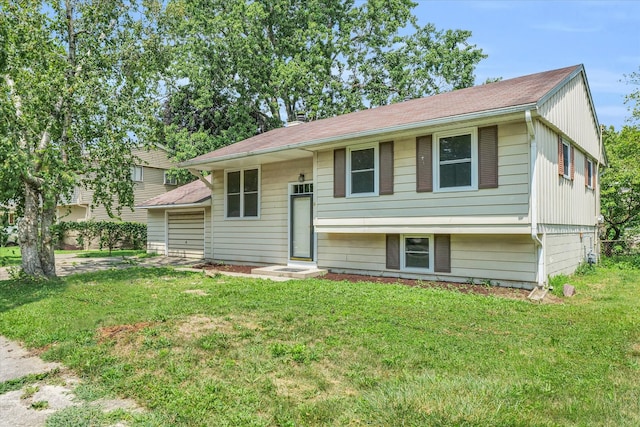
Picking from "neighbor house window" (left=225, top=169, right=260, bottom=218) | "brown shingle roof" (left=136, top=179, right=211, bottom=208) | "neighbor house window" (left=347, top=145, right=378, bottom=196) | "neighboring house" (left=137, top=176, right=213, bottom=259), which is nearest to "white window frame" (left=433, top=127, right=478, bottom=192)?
"neighbor house window" (left=347, top=145, right=378, bottom=196)

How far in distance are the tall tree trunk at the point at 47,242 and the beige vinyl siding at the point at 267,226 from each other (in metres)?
4.75

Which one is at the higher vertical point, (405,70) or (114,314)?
(405,70)

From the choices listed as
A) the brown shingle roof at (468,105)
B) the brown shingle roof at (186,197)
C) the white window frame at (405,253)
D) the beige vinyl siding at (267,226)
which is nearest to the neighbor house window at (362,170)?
the brown shingle roof at (468,105)

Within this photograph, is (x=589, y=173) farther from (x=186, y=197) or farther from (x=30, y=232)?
(x=30, y=232)

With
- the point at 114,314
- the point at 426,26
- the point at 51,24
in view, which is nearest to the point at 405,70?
the point at 426,26

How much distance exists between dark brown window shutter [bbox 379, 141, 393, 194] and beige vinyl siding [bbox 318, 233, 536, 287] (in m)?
1.15

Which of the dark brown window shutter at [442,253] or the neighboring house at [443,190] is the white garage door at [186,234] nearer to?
the neighboring house at [443,190]

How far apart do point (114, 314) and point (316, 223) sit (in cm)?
546

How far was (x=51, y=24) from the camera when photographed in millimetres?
9656

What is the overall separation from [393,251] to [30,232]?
26.6ft

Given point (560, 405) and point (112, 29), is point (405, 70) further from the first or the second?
point (560, 405)

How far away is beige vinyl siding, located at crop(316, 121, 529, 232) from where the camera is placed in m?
7.45

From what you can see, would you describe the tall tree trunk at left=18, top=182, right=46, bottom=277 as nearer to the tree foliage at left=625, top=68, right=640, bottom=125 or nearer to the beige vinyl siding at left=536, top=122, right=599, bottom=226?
the beige vinyl siding at left=536, top=122, right=599, bottom=226

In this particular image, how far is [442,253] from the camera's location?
8625 mm
